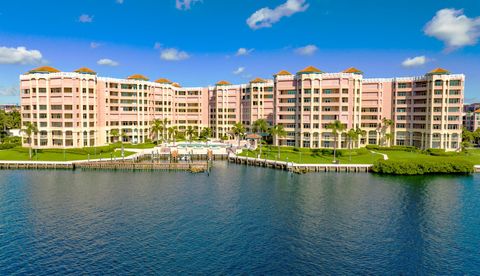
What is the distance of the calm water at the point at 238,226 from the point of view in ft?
165

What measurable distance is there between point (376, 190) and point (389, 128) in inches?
3237

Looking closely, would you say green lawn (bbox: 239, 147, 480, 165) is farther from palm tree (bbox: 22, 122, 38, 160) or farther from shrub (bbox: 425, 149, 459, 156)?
palm tree (bbox: 22, 122, 38, 160)

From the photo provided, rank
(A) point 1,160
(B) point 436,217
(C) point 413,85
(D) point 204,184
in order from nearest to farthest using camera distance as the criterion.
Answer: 1. (B) point 436,217
2. (D) point 204,184
3. (A) point 1,160
4. (C) point 413,85

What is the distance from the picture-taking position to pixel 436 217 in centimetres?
6938

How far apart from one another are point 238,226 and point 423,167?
73826 millimetres

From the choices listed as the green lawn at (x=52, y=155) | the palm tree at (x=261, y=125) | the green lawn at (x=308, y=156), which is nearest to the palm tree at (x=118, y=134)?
the green lawn at (x=52, y=155)

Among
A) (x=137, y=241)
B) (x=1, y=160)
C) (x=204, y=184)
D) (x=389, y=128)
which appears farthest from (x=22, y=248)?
(x=389, y=128)

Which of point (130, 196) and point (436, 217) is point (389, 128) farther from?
point (130, 196)

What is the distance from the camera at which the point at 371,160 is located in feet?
413

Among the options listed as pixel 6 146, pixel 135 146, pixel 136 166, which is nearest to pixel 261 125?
pixel 135 146

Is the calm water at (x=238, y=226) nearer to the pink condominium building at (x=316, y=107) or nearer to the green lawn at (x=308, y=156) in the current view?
the green lawn at (x=308, y=156)

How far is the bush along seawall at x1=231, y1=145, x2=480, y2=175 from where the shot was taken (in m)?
111

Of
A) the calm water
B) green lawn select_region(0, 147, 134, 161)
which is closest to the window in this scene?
the calm water

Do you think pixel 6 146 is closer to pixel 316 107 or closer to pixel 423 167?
pixel 316 107
